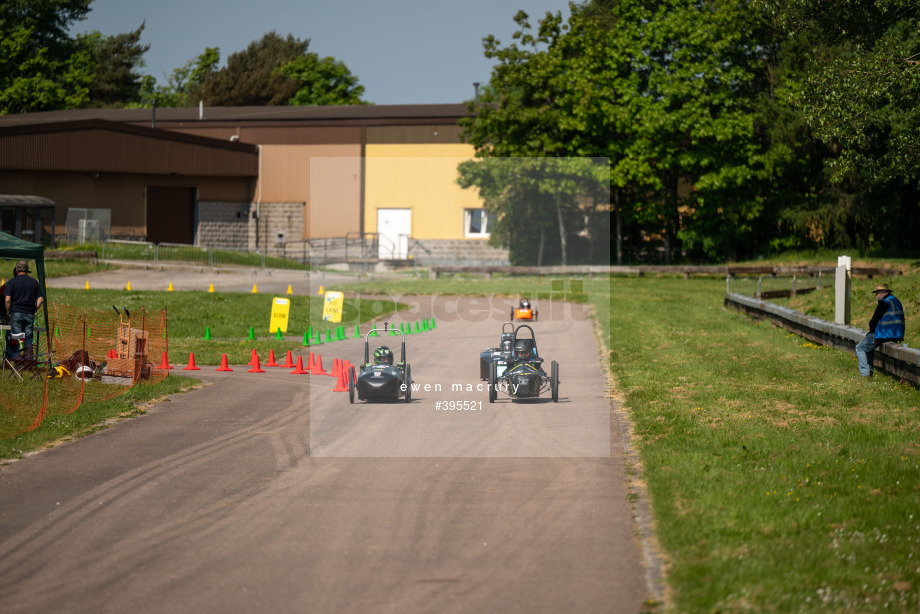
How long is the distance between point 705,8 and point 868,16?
26697mm

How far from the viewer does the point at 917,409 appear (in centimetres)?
1373

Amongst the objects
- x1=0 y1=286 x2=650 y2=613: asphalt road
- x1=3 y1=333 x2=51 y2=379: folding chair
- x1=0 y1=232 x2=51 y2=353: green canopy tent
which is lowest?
x1=0 y1=286 x2=650 y2=613: asphalt road

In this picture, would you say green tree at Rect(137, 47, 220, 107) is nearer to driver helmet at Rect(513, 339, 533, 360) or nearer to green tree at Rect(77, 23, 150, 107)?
green tree at Rect(77, 23, 150, 107)

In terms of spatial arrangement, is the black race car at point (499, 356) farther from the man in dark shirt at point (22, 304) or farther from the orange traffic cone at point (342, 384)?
the man in dark shirt at point (22, 304)

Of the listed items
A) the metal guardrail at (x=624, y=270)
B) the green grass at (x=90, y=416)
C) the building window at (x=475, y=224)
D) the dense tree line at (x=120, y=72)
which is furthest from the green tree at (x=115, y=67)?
the green grass at (x=90, y=416)

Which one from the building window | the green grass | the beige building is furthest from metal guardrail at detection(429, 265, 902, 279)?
the green grass

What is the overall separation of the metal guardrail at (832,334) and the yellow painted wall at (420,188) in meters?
29.2

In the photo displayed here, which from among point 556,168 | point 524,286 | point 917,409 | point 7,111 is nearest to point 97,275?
point 524,286

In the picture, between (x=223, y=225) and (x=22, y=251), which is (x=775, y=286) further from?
(x=223, y=225)

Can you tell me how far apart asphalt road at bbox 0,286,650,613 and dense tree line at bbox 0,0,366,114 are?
81.2 metres

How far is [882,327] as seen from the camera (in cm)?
1695

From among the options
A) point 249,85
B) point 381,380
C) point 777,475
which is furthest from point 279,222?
point 777,475

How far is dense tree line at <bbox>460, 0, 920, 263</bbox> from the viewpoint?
48938mm

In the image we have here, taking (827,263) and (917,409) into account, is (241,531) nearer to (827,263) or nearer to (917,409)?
(917,409)
